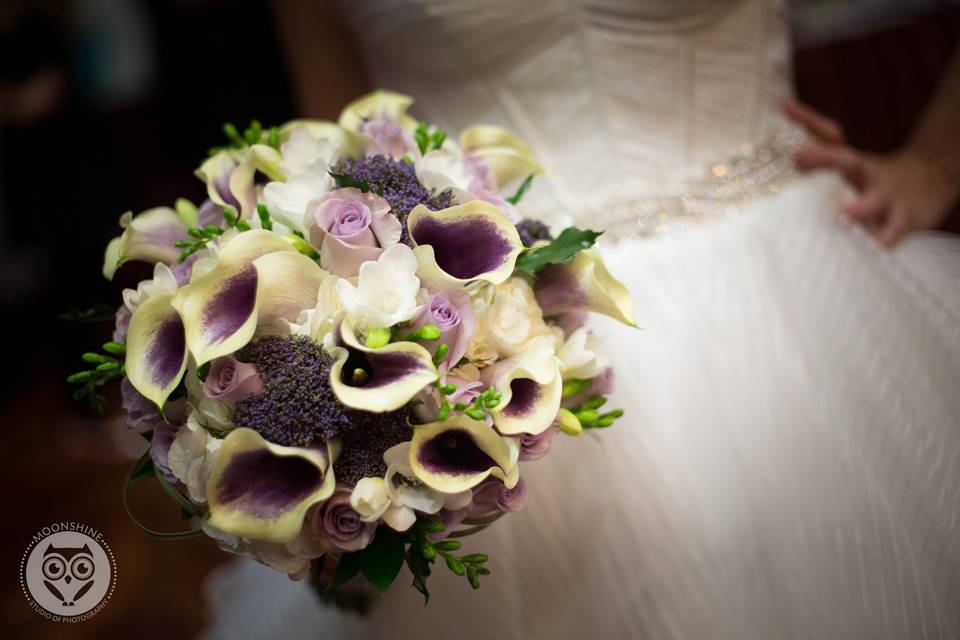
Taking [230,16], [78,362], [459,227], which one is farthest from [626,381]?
[230,16]

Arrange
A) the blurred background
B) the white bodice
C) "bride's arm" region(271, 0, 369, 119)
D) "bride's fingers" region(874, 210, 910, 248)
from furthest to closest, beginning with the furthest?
1. the blurred background
2. "bride's arm" region(271, 0, 369, 119)
3. "bride's fingers" region(874, 210, 910, 248)
4. the white bodice

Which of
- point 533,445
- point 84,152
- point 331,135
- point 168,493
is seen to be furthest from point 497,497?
point 84,152

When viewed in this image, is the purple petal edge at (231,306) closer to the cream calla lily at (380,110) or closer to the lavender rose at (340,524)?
the lavender rose at (340,524)

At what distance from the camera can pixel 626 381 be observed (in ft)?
2.71

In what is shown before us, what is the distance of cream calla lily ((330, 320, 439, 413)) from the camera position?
1.39ft

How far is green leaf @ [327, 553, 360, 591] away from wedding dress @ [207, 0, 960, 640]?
0.23 metres

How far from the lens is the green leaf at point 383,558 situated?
0.48 metres

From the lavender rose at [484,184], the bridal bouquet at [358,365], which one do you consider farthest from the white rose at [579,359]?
the lavender rose at [484,184]

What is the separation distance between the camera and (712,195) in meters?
0.95

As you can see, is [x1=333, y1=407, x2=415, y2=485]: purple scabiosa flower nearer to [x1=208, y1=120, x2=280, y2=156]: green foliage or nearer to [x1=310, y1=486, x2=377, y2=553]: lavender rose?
[x1=310, y1=486, x2=377, y2=553]: lavender rose

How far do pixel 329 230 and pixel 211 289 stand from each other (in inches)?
3.6

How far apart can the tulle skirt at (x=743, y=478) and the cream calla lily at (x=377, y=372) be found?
13.1 inches

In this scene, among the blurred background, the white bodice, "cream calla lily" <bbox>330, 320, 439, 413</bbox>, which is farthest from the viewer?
the blurred background

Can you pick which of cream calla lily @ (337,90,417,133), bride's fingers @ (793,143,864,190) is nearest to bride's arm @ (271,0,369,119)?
cream calla lily @ (337,90,417,133)
